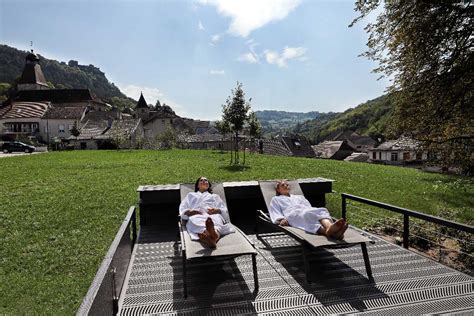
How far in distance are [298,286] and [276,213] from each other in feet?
5.49

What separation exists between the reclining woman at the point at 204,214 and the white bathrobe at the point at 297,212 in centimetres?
80

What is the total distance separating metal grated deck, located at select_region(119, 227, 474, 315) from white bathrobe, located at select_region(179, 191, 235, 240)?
44 centimetres

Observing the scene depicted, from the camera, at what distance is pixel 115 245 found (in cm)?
312

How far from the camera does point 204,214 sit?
4.81m

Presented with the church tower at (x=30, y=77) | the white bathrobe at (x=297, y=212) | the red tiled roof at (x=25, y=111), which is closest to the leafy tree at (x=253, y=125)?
the white bathrobe at (x=297, y=212)

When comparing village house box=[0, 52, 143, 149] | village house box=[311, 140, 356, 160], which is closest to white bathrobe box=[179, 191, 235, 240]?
village house box=[0, 52, 143, 149]

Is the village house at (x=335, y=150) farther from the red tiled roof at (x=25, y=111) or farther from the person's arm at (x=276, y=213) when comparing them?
the person's arm at (x=276, y=213)

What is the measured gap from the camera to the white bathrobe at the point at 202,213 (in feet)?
14.2

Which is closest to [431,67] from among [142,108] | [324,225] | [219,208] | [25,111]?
[324,225]

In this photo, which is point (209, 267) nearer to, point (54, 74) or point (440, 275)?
point (440, 275)

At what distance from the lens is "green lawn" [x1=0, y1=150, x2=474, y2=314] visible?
4613 millimetres

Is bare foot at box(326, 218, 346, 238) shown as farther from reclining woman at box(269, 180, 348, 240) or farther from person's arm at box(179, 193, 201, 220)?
person's arm at box(179, 193, 201, 220)

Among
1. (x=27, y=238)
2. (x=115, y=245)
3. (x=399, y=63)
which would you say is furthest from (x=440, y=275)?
(x=27, y=238)

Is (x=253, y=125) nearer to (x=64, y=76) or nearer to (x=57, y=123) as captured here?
(x=57, y=123)
